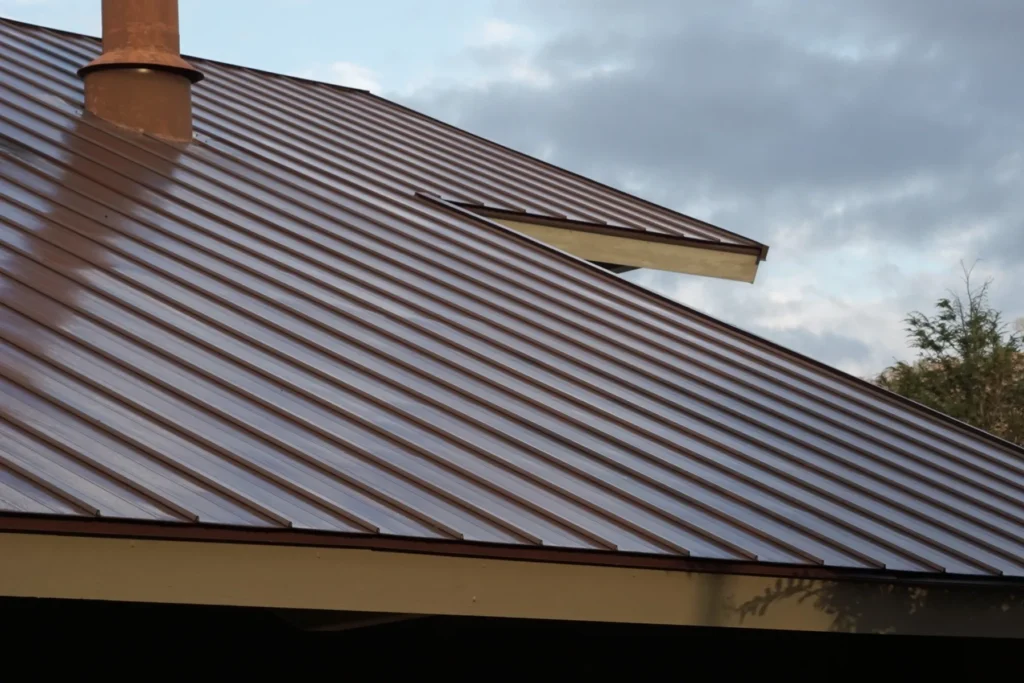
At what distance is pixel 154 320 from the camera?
637cm

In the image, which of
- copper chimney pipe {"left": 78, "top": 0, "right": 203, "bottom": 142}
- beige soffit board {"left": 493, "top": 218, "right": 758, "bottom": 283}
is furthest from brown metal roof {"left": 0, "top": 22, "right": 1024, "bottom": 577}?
beige soffit board {"left": 493, "top": 218, "right": 758, "bottom": 283}

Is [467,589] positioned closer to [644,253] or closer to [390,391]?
[390,391]

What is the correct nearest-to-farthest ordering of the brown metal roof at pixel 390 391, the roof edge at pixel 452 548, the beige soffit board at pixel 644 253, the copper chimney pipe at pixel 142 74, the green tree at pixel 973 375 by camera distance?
the roof edge at pixel 452 548 → the brown metal roof at pixel 390 391 → the copper chimney pipe at pixel 142 74 → the beige soffit board at pixel 644 253 → the green tree at pixel 973 375

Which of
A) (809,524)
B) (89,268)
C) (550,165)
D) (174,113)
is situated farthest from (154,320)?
(550,165)

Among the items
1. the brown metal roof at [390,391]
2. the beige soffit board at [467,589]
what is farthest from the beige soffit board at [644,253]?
the beige soffit board at [467,589]

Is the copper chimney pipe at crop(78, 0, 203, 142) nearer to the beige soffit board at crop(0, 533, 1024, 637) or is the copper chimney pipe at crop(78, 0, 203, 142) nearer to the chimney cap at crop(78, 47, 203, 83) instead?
the chimney cap at crop(78, 47, 203, 83)

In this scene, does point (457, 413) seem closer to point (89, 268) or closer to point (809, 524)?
point (809, 524)

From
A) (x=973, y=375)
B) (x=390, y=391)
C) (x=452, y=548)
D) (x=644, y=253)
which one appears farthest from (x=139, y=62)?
(x=973, y=375)

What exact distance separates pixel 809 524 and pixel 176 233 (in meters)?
3.77

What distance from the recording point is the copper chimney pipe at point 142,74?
9.55 m

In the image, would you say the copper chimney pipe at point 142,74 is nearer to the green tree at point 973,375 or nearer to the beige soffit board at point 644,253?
the beige soffit board at point 644,253

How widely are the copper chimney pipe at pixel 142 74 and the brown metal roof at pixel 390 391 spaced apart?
0.70 ft

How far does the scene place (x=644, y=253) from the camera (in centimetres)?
1122

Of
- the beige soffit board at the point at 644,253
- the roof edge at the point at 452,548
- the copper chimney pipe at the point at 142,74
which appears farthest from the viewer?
the beige soffit board at the point at 644,253
